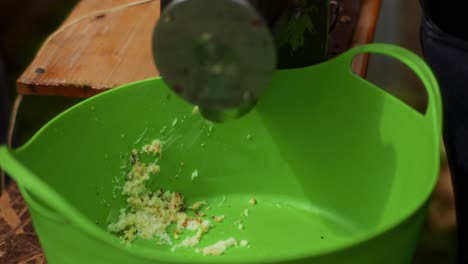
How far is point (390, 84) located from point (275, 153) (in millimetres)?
856

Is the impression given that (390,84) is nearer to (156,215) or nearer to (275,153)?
(275,153)

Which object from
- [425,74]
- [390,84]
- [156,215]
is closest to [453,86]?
[425,74]

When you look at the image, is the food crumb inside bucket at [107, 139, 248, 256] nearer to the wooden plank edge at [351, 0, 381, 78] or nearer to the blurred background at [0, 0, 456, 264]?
the wooden plank edge at [351, 0, 381, 78]

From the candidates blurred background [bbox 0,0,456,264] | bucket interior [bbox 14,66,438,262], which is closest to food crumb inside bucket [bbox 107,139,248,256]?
bucket interior [bbox 14,66,438,262]

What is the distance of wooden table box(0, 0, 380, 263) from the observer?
0.88 meters

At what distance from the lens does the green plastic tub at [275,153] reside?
74cm

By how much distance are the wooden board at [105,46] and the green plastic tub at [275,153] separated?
3.6 inches

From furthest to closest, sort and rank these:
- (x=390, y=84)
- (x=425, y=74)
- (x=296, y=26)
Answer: (x=390, y=84), (x=296, y=26), (x=425, y=74)

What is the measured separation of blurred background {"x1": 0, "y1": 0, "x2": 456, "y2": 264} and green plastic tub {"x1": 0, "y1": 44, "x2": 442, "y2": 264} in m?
0.49

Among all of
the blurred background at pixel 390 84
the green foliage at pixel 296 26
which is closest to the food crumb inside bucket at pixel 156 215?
the green foliage at pixel 296 26

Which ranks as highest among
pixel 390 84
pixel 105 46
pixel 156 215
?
pixel 105 46

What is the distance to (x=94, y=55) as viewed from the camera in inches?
38.2

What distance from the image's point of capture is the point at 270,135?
89cm

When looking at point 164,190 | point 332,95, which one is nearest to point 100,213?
point 164,190
